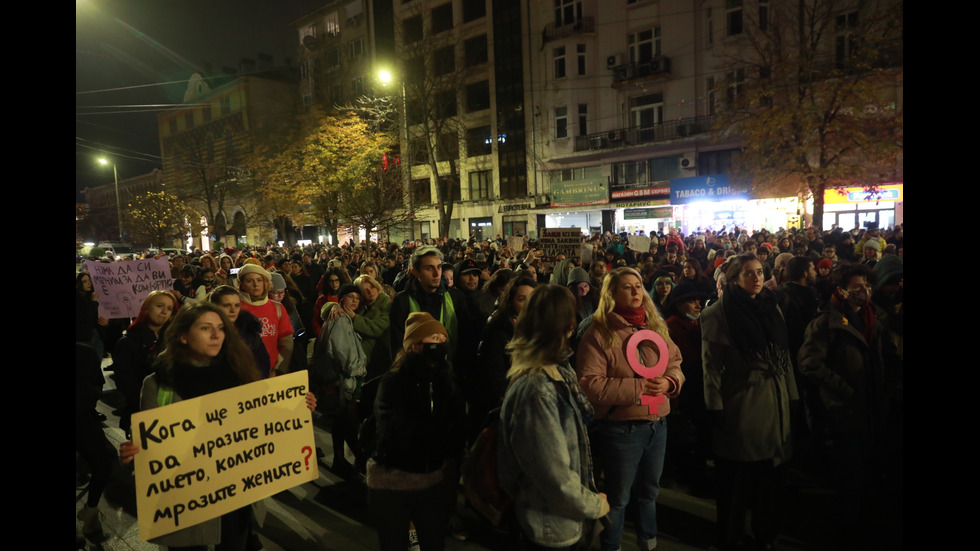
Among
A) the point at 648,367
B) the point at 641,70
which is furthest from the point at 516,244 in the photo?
the point at 641,70

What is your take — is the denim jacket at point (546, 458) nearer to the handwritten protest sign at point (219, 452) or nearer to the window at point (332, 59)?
the handwritten protest sign at point (219, 452)

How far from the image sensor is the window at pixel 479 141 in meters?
37.8

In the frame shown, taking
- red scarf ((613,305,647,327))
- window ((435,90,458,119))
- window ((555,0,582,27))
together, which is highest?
window ((555,0,582,27))

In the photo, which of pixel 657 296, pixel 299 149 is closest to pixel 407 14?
pixel 299 149

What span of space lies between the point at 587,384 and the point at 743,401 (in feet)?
4.17

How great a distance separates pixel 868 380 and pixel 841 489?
91 centimetres

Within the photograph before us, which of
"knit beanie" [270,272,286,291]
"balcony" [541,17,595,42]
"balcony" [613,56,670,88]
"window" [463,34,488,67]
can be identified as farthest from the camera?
"window" [463,34,488,67]

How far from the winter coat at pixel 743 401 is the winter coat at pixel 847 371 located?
44 centimetres

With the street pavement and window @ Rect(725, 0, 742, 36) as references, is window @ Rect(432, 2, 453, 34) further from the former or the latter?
the street pavement

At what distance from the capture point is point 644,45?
30.5 m

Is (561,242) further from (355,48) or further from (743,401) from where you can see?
(355,48)

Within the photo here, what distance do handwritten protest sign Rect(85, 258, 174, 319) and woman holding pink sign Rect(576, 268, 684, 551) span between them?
6877mm

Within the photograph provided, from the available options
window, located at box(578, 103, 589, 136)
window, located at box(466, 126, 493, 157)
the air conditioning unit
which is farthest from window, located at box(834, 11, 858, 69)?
window, located at box(466, 126, 493, 157)

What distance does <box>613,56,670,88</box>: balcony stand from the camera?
95.2ft
